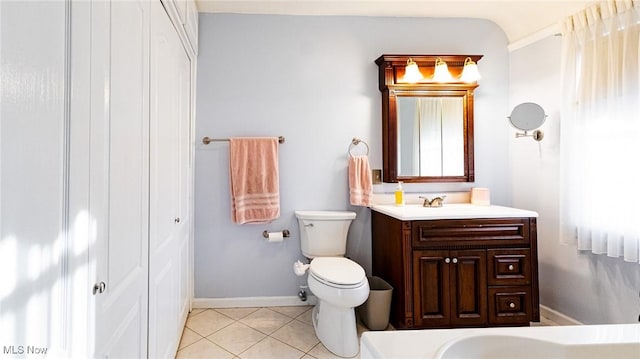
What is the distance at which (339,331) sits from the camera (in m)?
2.05

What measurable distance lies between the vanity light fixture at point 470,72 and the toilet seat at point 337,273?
5.64ft

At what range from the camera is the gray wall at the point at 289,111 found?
268cm

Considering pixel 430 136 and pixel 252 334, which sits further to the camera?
pixel 430 136

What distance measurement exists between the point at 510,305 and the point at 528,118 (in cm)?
136

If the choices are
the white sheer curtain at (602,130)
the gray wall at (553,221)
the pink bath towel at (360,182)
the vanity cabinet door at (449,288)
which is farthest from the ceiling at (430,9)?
the vanity cabinet door at (449,288)

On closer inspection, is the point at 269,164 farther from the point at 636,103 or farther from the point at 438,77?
the point at 636,103

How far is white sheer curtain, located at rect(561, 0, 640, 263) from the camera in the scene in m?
1.91

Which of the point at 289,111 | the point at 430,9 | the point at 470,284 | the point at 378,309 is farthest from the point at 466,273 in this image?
the point at 430,9

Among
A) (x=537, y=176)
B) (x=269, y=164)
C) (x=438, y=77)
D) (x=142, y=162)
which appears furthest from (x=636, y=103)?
Result: (x=142, y=162)

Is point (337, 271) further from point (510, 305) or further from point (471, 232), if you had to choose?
point (510, 305)

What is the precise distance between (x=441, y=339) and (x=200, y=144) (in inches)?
90.1

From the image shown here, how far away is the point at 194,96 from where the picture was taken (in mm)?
2611

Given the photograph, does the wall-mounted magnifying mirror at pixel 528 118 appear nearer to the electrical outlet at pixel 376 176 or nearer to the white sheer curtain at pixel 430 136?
the white sheer curtain at pixel 430 136

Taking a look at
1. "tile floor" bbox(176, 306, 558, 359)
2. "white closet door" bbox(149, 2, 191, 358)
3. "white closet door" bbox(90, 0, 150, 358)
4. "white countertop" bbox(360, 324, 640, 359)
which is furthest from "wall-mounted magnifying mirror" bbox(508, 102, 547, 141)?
"white closet door" bbox(90, 0, 150, 358)
